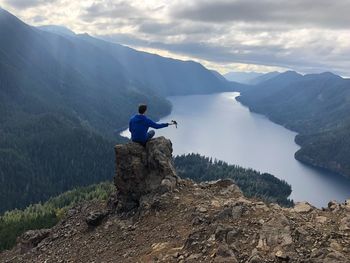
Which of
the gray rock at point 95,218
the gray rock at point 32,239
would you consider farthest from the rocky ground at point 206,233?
the gray rock at point 32,239

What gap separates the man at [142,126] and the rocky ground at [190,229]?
3.63ft

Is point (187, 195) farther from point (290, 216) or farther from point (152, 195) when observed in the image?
point (290, 216)

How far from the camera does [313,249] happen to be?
63.0 feet

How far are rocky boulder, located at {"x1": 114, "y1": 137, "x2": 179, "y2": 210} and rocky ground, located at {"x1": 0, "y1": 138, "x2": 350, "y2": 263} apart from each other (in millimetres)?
84

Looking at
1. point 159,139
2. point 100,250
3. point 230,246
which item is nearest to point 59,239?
point 100,250

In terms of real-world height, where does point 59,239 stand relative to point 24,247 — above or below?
above

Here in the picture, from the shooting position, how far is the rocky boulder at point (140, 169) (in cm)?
Answer: 3102

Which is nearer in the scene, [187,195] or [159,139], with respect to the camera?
[187,195]

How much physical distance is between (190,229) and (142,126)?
9.76 metres

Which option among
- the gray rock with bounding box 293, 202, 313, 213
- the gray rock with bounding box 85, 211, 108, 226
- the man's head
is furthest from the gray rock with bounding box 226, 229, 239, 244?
the gray rock with bounding box 85, 211, 108, 226

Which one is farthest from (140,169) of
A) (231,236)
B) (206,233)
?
(231,236)

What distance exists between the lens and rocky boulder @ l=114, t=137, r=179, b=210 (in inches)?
1221

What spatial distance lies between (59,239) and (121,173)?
7.07 meters

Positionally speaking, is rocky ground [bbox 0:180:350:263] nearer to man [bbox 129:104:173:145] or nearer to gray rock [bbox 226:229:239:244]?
gray rock [bbox 226:229:239:244]
